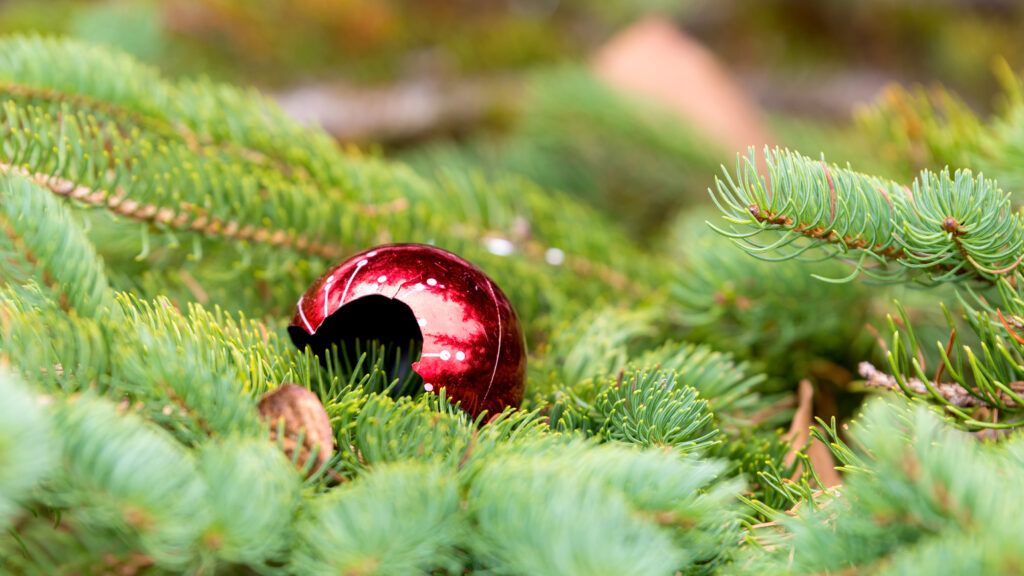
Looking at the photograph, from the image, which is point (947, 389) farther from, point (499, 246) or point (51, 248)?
point (51, 248)

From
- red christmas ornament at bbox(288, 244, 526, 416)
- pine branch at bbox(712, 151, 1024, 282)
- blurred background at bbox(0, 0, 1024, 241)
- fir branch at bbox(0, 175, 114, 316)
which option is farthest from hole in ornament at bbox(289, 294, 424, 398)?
blurred background at bbox(0, 0, 1024, 241)

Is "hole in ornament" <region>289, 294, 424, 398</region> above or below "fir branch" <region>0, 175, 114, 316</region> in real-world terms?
below

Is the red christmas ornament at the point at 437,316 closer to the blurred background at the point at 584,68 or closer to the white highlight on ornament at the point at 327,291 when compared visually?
the white highlight on ornament at the point at 327,291

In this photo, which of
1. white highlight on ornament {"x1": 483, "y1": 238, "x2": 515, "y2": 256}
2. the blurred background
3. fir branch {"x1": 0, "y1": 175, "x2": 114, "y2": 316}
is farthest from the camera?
the blurred background

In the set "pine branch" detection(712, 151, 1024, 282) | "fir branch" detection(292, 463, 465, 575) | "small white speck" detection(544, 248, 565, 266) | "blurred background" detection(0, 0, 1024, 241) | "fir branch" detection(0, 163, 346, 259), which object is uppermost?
"blurred background" detection(0, 0, 1024, 241)

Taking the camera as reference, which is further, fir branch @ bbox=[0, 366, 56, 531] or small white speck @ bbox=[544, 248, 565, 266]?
small white speck @ bbox=[544, 248, 565, 266]

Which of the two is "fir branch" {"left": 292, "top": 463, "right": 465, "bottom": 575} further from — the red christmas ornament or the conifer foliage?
the red christmas ornament

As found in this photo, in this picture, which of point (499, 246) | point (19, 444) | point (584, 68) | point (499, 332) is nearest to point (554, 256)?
point (499, 246)

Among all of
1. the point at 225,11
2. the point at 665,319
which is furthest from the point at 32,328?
the point at 225,11
